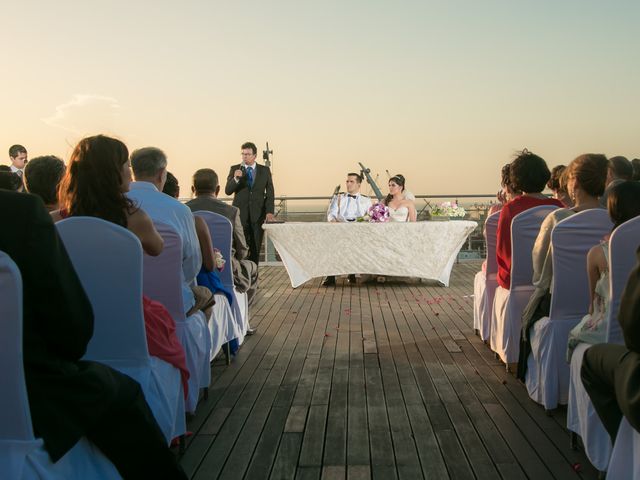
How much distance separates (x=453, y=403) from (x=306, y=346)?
5.29ft

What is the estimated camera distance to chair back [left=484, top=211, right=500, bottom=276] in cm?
433

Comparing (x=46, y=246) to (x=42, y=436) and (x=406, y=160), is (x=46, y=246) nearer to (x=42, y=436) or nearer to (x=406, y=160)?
(x=42, y=436)

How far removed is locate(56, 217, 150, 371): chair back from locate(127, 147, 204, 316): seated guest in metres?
0.84

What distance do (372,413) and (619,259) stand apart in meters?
1.44

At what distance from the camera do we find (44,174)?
2.91 metres

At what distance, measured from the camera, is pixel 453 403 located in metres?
3.27

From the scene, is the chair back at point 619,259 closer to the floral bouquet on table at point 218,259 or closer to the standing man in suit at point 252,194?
the floral bouquet on table at point 218,259

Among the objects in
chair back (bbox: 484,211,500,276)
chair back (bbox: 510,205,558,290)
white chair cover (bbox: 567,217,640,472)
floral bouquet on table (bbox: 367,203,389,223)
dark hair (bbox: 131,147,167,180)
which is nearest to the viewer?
white chair cover (bbox: 567,217,640,472)

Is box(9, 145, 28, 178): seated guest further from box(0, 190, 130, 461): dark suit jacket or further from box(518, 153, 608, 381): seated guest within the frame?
box(0, 190, 130, 461): dark suit jacket

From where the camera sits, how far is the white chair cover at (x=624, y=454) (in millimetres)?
1910

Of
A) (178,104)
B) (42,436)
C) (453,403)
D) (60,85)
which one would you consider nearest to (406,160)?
(178,104)

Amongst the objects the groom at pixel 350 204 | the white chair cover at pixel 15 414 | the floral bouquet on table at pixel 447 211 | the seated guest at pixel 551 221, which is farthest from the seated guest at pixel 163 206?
the floral bouquet on table at pixel 447 211

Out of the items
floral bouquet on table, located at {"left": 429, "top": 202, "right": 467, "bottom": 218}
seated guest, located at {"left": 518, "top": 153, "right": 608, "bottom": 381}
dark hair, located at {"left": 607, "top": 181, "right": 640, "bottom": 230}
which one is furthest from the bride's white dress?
dark hair, located at {"left": 607, "top": 181, "right": 640, "bottom": 230}

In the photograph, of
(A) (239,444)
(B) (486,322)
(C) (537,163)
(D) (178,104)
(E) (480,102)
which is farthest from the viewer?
(E) (480,102)
